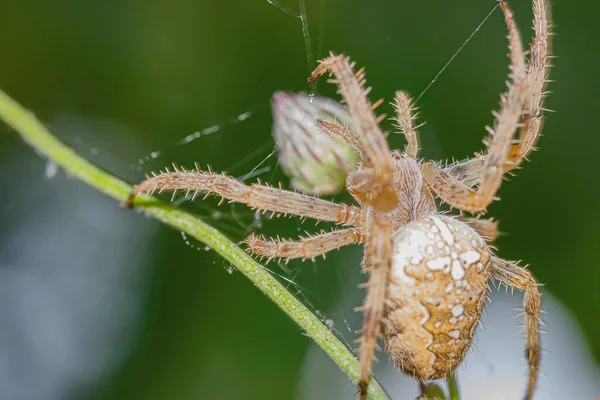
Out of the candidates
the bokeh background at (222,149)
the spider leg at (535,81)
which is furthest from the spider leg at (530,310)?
the bokeh background at (222,149)

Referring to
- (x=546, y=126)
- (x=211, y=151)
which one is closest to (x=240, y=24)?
(x=211, y=151)

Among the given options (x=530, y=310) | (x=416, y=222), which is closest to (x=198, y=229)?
(x=416, y=222)

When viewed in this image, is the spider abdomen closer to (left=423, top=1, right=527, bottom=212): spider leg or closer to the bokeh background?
(left=423, top=1, right=527, bottom=212): spider leg

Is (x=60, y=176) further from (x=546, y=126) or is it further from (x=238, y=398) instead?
(x=546, y=126)

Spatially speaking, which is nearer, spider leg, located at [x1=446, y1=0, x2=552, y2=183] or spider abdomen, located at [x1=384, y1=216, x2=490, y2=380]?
spider abdomen, located at [x1=384, y1=216, x2=490, y2=380]

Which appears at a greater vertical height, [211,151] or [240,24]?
[240,24]

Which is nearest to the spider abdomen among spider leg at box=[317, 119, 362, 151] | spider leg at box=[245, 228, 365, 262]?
spider leg at box=[245, 228, 365, 262]
